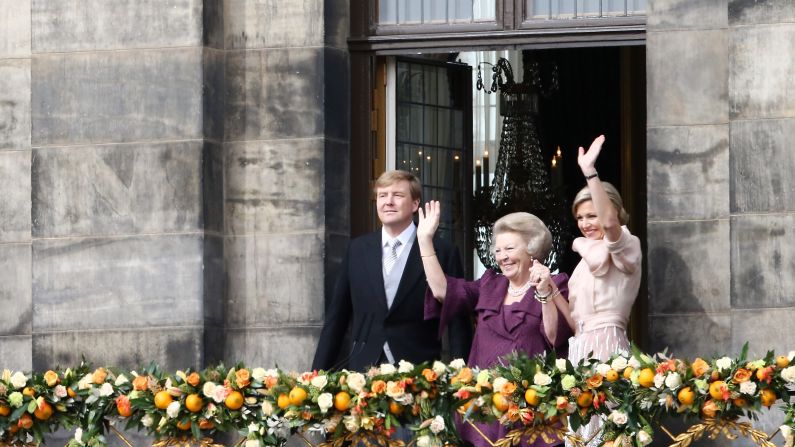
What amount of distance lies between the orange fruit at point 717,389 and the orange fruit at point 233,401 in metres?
2.47

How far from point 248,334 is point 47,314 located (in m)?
1.34

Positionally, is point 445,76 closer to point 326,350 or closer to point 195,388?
point 326,350

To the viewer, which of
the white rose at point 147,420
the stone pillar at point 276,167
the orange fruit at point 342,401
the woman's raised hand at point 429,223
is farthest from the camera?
the stone pillar at point 276,167

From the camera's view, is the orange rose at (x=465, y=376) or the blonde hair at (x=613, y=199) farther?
the blonde hair at (x=613, y=199)

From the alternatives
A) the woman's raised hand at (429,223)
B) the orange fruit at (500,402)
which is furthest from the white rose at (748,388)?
the woman's raised hand at (429,223)

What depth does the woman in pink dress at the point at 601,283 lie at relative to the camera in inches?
429

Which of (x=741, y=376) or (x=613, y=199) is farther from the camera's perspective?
(x=613, y=199)

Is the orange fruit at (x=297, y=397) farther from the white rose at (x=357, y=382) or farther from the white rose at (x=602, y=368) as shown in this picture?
the white rose at (x=602, y=368)

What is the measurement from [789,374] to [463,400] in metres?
1.65

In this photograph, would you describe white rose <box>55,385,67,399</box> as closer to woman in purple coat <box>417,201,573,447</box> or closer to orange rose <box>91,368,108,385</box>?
orange rose <box>91,368,108,385</box>

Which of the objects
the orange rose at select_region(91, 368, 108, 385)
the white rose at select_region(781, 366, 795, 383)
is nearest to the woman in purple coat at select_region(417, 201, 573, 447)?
the white rose at select_region(781, 366, 795, 383)

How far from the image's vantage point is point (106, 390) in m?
10.7

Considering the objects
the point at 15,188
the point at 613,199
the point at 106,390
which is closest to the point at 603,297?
the point at 613,199

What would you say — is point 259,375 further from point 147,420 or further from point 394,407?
point 394,407
